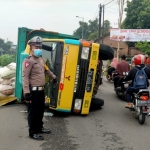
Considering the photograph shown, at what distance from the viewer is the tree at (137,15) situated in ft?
111

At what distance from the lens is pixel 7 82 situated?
30.5 feet

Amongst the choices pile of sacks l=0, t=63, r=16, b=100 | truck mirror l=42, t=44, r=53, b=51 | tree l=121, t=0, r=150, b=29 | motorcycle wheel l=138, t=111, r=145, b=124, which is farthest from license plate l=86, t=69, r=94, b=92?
tree l=121, t=0, r=150, b=29

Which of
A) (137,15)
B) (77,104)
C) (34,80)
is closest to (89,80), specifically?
(77,104)

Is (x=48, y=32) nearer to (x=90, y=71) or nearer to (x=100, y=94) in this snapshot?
(x=90, y=71)

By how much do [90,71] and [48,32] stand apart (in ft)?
7.18

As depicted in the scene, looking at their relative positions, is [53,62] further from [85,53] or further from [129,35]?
[129,35]

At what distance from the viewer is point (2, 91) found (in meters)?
9.05

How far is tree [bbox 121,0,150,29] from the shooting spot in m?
33.8

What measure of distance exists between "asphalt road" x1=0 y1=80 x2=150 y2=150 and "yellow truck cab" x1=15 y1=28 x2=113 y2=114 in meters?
0.37

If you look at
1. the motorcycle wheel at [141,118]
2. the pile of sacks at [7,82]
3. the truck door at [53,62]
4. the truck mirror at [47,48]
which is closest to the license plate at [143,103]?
the motorcycle wheel at [141,118]

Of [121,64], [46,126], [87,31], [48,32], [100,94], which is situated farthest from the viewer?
[87,31]

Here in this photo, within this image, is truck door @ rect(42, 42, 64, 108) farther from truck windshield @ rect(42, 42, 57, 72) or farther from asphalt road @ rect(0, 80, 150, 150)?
asphalt road @ rect(0, 80, 150, 150)

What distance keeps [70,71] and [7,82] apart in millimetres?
2964

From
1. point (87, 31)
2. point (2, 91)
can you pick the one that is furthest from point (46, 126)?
point (87, 31)
